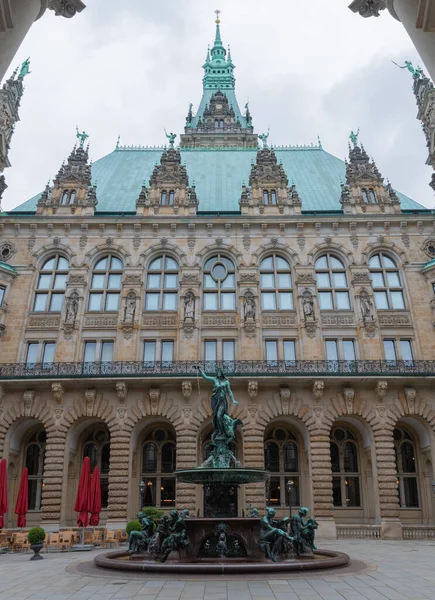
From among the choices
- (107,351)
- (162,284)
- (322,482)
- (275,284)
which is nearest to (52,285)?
(107,351)

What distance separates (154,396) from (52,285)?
10137 mm

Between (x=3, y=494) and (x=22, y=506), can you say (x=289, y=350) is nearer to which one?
(x=22, y=506)

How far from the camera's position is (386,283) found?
2875 cm

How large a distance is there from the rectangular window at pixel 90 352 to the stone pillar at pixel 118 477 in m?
4.45

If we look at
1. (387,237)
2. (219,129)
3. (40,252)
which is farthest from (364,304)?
(219,129)

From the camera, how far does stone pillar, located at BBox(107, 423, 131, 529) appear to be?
74.7ft

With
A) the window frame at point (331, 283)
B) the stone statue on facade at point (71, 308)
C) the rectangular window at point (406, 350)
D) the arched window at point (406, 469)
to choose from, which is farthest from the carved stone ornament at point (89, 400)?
the rectangular window at point (406, 350)

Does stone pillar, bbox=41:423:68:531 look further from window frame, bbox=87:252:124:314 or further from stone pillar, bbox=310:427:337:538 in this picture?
stone pillar, bbox=310:427:337:538

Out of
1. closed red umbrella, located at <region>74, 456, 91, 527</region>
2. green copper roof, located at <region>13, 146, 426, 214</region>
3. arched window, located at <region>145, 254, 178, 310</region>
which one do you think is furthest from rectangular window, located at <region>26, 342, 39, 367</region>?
green copper roof, located at <region>13, 146, 426, 214</region>

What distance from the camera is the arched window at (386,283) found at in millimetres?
28266

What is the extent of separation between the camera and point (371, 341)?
87.9 ft

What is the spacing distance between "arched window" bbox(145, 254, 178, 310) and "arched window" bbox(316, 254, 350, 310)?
900 cm

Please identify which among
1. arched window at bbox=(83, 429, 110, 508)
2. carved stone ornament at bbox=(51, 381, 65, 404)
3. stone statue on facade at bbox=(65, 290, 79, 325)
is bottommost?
arched window at bbox=(83, 429, 110, 508)

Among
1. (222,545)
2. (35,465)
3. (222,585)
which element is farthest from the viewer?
(35,465)
